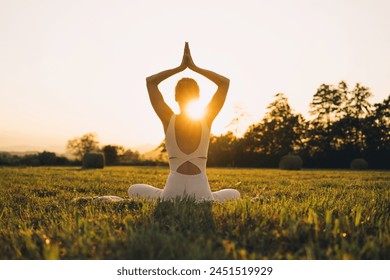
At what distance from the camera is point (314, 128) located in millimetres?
38500

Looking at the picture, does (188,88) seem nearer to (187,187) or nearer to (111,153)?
(187,187)


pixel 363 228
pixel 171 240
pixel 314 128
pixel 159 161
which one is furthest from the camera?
pixel 314 128

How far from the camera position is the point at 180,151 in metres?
4.03

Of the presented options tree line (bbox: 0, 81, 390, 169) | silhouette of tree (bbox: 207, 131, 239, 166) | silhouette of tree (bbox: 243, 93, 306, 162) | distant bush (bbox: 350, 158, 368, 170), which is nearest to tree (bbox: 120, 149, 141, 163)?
tree line (bbox: 0, 81, 390, 169)

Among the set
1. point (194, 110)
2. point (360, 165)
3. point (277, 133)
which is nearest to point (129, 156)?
point (277, 133)

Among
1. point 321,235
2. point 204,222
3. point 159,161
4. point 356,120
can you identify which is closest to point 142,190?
point 204,222

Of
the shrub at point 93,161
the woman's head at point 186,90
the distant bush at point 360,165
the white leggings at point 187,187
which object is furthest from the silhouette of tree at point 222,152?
the woman's head at point 186,90

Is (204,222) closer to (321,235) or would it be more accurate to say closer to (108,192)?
(321,235)

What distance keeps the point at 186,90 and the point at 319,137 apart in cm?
3534

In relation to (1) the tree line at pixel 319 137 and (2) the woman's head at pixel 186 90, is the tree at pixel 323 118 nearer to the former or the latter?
(1) the tree line at pixel 319 137

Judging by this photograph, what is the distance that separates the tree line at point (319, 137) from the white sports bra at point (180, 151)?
2780 centimetres

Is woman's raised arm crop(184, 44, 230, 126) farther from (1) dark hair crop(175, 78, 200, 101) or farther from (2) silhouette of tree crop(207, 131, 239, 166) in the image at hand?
(2) silhouette of tree crop(207, 131, 239, 166)

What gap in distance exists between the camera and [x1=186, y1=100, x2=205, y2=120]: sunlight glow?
4.06m
